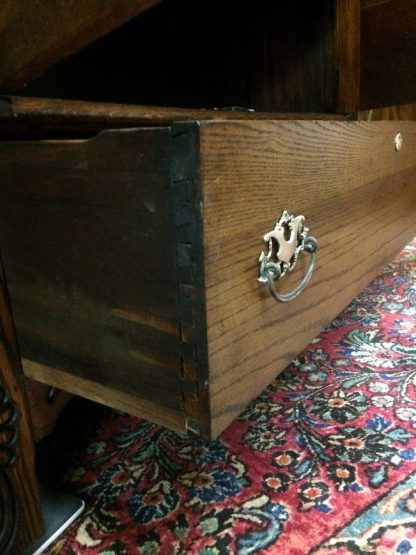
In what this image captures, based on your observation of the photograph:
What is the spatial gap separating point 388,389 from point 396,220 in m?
0.35

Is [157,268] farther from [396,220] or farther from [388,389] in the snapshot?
[396,220]

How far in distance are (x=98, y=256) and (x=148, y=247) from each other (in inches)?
2.3

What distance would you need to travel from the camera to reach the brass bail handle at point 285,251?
1.28ft

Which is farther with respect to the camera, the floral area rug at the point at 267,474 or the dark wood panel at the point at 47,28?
the floral area rug at the point at 267,474

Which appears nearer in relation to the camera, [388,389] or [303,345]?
[303,345]

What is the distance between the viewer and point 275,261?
410 millimetres

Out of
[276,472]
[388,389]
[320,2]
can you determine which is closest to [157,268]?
[276,472]

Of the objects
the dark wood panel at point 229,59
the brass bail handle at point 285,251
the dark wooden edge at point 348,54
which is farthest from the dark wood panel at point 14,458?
the dark wooden edge at point 348,54

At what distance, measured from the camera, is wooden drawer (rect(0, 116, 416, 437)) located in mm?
319

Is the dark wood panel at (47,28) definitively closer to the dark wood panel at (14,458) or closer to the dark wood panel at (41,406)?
the dark wood panel at (14,458)

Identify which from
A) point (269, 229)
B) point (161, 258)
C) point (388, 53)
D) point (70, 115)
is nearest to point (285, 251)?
point (269, 229)

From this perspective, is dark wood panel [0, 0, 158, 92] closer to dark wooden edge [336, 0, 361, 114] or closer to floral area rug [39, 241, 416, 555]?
floral area rug [39, 241, 416, 555]

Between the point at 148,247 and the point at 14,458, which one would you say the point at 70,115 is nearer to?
the point at 148,247

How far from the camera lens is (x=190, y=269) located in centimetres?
32
